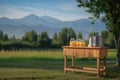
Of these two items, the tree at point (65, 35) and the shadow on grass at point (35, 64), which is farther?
the tree at point (65, 35)

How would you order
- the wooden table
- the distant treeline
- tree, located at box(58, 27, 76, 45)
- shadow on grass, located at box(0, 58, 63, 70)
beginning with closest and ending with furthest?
the wooden table < shadow on grass, located at box(0, 58, 63, 70) < the distant treeline < tree, located at box(58, 27, 76, 45)

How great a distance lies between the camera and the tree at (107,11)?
1638cm

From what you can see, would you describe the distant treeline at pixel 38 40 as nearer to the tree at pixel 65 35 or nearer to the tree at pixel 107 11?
the tree at pixel 65 35

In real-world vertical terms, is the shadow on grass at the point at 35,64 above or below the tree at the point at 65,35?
below

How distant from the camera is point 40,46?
51.7m

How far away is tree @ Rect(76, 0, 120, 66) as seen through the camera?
16.4m

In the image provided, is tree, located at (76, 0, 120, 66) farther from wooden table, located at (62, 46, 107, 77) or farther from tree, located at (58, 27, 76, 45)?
tree, located at (58, 27, 76, 45)

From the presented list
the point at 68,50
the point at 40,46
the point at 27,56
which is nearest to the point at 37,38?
the point at 40,46

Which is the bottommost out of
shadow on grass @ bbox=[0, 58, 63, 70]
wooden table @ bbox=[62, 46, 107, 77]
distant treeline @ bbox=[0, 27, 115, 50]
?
Answer: shadow on grass @ bbox=[0, 58, 63, 70]

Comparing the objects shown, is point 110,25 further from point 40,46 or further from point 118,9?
point 40,46

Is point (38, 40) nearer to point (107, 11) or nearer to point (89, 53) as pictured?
point (107, 11)

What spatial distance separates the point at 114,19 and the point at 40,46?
35.4m

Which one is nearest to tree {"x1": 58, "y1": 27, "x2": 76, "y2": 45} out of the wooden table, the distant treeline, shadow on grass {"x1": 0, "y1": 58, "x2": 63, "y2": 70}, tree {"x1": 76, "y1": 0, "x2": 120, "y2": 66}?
the distant treeline

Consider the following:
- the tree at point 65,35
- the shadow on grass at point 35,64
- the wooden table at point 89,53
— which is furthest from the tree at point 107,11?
the tree at point 65,35
